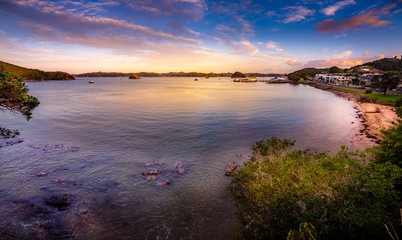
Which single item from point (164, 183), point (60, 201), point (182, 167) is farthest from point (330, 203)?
point (60, 201)

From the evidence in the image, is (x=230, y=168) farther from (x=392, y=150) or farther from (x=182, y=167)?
(x=392, y=150)

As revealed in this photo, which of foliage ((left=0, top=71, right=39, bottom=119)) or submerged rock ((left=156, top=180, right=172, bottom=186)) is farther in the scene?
submerged rock ((left=156, top=180, right=172, bottom=186))

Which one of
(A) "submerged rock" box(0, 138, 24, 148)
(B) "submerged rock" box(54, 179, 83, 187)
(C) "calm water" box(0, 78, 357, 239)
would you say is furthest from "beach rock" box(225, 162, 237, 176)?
(A) "submerged rock" box(0, 138, 24, 148)

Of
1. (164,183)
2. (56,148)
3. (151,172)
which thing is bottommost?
(164,183)

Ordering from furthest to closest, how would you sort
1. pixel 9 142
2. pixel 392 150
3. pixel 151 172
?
1. pixel 9 142
2. pixel 151 172
3. pixel 392 150

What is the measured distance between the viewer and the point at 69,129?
45.4m

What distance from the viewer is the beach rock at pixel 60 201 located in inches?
721

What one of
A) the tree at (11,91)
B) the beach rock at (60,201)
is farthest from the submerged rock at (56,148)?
the tree at (11,91)

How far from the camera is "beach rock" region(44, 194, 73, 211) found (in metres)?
18.3

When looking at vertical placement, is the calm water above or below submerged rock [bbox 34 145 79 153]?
below

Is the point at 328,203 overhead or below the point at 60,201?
overhead

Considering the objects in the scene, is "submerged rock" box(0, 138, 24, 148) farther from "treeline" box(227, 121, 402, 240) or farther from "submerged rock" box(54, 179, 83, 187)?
"treeline" box(227, 121, 402, 240)

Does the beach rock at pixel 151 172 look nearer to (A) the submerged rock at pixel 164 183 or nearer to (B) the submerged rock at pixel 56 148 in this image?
(A) the submerged rock at pixel 164 183

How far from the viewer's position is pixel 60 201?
1886 cm
